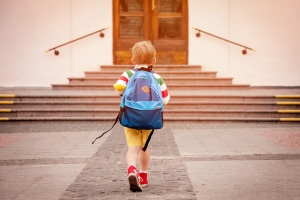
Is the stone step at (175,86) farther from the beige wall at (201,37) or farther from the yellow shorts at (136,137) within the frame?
the yellow shorts at (136,137)

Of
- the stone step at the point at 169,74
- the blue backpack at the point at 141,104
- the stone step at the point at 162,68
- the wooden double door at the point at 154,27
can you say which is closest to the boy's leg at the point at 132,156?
the blue backpack at the point at 141,104

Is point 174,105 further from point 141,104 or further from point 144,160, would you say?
point 141,104

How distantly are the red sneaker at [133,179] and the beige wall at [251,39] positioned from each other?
32.6 ft

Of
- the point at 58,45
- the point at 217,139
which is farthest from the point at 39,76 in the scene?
the point at 217,139

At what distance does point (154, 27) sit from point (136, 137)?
1011 centimetres

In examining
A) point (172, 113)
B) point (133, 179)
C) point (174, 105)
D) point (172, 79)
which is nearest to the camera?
point (133, 179)

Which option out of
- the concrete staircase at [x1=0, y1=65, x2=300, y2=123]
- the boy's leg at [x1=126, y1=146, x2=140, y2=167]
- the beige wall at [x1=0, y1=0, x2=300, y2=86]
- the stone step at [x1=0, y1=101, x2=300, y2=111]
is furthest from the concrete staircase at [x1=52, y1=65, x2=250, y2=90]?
the boy's leg at [x1=126, y1=146, x2=140, y2=167]

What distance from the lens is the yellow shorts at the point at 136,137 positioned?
5.17m

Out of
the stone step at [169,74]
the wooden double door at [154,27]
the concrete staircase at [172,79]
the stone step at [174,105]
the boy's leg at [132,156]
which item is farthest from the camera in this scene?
the wooden double door at [154,27]

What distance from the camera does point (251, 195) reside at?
4.92 metres

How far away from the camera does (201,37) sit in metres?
14.7

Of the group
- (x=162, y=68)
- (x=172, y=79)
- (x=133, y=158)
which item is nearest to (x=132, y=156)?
(x=133, y=158)

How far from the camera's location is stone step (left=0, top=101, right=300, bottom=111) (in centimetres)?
1173

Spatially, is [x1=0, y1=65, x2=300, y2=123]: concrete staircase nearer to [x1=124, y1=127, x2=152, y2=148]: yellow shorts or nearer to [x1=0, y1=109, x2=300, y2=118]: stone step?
[x1=0, y1=109, x2=300, y2=118]: stone step
